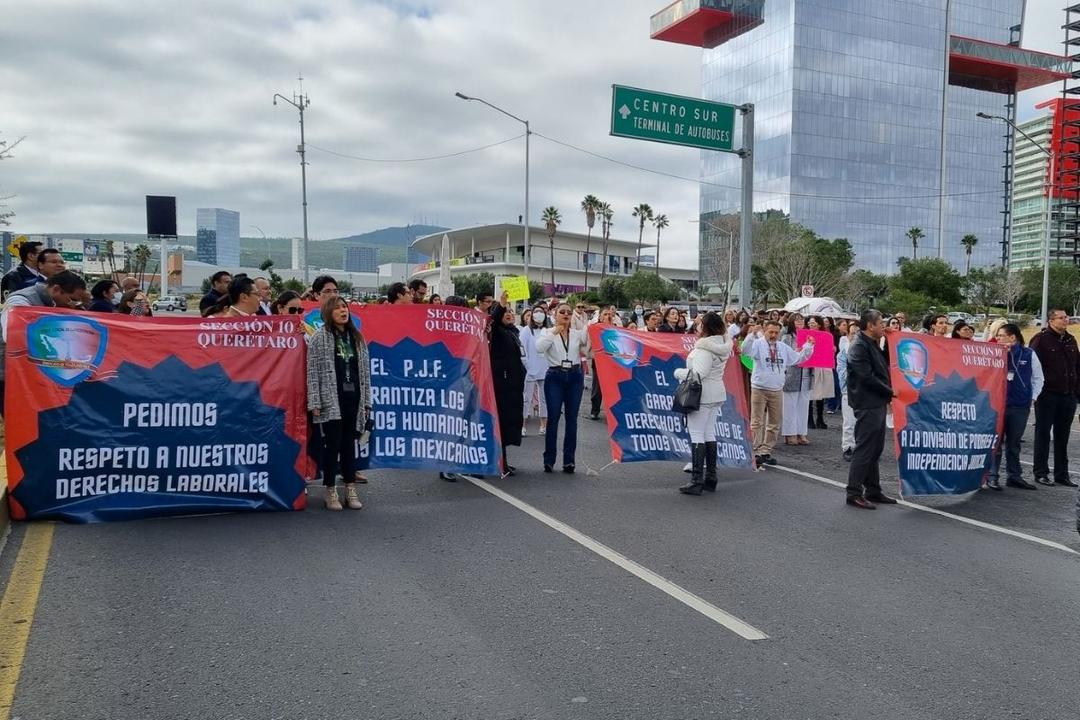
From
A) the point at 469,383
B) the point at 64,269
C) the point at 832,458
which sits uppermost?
the point at 64,269

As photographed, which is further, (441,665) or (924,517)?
(924,517)

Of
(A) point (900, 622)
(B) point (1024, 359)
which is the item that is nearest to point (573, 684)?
(A) point (900, 622)

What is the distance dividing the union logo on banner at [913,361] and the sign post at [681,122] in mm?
9328

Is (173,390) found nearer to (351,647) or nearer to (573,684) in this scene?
(351,647)

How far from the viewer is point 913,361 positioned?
888 cm

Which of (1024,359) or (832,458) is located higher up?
(1024,359)

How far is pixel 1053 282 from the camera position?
74.1 meters

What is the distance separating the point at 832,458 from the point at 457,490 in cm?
567

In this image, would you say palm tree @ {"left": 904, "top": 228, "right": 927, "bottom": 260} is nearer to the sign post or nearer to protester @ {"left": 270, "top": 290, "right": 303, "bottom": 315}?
the sign post

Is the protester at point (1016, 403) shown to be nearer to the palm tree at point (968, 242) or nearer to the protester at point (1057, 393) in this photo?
the protester at point (1057, 393)

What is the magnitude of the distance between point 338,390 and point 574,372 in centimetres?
304

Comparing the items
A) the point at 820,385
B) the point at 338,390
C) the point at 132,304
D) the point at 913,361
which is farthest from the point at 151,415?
the point at 820,385

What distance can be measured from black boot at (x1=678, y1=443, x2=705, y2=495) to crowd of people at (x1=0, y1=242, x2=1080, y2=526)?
0.01 metres

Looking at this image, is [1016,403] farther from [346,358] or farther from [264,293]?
[264,293]
